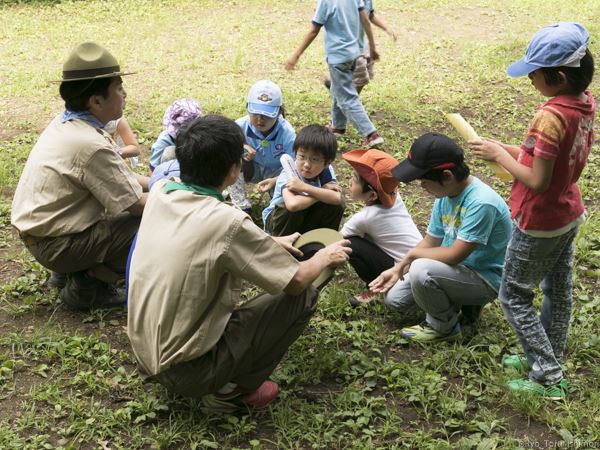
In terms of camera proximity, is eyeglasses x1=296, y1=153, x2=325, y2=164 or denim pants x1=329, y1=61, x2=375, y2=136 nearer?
eyeglasses x1=296, y1=153, x2=325, y2=164

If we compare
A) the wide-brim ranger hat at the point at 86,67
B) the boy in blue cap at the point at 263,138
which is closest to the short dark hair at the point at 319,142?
the boy in blue cap at the point at 263,138

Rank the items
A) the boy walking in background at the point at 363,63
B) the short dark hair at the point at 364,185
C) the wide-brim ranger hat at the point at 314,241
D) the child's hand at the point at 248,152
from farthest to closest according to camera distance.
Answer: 1. the boy walking in background at the point at 363,63
2. the child's hand at the point at 248,152
3. the short dark hair at the point at 364,185
4. the wide-brim ranger hat at the point at 314,241

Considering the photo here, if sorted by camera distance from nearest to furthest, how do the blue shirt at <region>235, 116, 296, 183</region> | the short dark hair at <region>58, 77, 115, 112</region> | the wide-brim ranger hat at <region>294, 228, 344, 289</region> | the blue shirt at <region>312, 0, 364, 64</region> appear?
the wide-brim ranger hat at <region>294, 228, 344, 289</region>, the short dark hair at <region>58, 77, 115, 112</region>, the blue shirt at <region>235, 116, 296, 183</region>, the blue shirt at <region>312, 0, 364, 64</region>

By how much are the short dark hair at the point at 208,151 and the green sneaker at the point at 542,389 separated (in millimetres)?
1734

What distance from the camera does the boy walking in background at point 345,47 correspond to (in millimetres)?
6414

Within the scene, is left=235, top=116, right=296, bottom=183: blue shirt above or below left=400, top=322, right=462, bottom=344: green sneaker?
above

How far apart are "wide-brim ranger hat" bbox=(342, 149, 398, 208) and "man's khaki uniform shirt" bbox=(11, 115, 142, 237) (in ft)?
4.25

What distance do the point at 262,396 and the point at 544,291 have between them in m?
1.51

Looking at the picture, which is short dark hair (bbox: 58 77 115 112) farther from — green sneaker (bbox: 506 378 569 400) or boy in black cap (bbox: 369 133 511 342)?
green sneaker (bbox: 506 378 569 400)

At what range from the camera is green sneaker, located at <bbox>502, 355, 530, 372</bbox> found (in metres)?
3.50

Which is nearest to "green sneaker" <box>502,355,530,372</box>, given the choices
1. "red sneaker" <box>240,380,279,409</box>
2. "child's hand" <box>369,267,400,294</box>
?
"child's hand" <box>369,267,400,294</box>

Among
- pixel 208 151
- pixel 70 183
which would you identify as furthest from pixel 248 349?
pixel 70 183

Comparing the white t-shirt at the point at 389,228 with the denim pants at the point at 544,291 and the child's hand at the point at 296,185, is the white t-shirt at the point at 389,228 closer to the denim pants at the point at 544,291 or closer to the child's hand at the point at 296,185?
the child's hand at the point at 296,185

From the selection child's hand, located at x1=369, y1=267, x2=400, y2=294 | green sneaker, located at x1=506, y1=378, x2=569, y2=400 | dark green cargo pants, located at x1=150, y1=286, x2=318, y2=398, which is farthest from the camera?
child's hand, located at x1=369, y1=267, x2=400, y2=294
